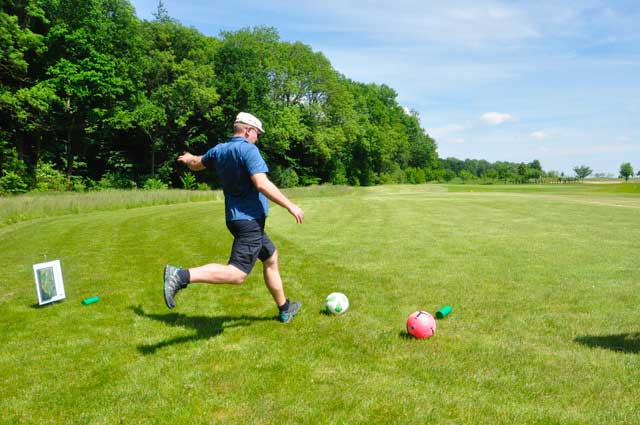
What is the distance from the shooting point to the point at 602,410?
3.64 meters

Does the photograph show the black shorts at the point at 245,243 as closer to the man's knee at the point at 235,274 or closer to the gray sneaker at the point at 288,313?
the man's knee at the point at 235,274

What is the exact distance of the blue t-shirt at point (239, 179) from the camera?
529 cm

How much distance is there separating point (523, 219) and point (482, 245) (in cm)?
763

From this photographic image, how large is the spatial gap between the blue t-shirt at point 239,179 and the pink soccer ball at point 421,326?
7.50ft

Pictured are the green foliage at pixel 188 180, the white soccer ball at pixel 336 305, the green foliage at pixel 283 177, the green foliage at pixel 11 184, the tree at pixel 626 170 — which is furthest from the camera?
the tree at pixel 626 170

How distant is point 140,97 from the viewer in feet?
136

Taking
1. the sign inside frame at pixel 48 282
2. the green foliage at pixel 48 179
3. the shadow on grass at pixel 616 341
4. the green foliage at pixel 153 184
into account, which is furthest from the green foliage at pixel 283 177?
the shadow on grass at pixel 616 341

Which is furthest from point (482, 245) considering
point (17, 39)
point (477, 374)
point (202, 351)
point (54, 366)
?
point (17, 39)

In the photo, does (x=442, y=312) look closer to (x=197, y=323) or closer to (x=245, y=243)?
(x=245, y=243)

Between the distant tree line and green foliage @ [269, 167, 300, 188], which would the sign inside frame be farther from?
green foliage @ [269, 167, 300, 188]

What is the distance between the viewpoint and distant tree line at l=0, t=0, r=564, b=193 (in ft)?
113

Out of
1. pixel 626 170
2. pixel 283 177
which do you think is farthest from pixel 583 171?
pixel 283 177

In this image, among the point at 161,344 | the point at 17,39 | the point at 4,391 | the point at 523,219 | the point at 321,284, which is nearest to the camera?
the point at 4,391

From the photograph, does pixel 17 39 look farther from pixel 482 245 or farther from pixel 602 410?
pixel 602 410
